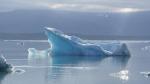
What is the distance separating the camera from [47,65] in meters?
24.3

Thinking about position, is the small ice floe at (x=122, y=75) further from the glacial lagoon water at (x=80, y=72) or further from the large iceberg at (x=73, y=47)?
the large iceberg at (x=73, y=47)

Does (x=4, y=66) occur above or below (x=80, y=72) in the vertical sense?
above

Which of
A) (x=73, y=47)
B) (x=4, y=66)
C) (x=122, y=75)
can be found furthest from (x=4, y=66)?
(x=73, y=47)

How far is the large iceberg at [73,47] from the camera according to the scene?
90.9ft

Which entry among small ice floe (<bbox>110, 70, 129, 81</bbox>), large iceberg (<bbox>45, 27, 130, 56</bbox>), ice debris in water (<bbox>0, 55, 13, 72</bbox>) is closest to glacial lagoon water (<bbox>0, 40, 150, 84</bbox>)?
small ice floe (<bbox>110, 70, 129, 81</bbox>)

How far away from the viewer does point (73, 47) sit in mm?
28250

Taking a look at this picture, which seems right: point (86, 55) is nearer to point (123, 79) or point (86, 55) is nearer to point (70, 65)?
point (70, 65)

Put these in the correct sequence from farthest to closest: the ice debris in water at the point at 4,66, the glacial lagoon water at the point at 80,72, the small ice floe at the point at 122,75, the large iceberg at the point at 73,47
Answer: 1. the large iceberg at the point at 73,47
2. the ice debris in water at the point at 4,66
3. the small ice floe at the point at 122,75
4. the glacial lagoon water at the point at 80,72

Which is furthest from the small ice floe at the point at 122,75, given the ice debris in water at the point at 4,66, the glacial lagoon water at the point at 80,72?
the ice debris in water at the point at 4,66

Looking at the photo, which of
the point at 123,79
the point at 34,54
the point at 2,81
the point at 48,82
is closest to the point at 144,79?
the point at 123,79

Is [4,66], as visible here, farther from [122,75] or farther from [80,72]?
[122,75]

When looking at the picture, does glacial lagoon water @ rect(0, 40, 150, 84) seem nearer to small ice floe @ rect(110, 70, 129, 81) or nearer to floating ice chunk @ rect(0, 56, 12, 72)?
small ice floe @ rect(110, 70, 129, 81)

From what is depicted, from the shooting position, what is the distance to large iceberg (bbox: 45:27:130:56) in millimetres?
27703

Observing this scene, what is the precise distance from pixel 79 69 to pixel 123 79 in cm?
408
